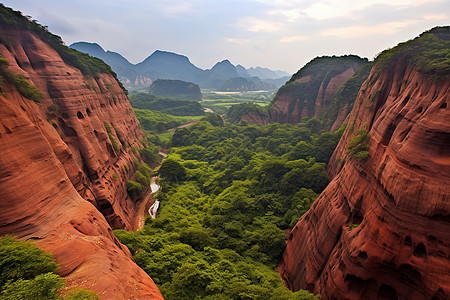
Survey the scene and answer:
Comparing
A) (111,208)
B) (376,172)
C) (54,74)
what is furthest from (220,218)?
(54,74)

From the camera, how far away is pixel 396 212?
39.8ft

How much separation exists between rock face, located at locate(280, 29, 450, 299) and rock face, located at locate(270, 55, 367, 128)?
45488 millimetres

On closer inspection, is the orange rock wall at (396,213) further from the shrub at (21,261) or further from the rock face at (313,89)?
the rock face at (313,89)

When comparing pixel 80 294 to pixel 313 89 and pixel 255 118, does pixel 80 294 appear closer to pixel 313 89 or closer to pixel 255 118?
pixel 313 89

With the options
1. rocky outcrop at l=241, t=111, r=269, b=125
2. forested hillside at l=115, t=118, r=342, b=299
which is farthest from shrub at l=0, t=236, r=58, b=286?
rocky outcrop at l=241, t=111, r=269, b=125

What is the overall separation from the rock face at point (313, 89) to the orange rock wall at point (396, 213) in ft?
151

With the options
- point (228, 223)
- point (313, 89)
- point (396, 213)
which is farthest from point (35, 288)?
point (313, 89)

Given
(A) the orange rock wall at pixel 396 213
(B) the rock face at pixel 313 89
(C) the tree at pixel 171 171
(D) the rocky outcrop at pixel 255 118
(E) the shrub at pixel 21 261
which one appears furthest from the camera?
(D) the rocky outcrop at pixel 255 118

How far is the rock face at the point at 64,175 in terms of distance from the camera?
12276mm

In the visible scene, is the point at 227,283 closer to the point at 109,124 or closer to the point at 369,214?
the point at 369,214

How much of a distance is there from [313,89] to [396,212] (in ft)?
207

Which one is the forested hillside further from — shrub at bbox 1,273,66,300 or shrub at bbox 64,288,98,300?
shrub at bbox 1,273,66,300

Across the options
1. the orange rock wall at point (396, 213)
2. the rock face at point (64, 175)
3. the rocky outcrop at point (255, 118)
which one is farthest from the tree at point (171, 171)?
the rocky outcrop at point (255, 118)

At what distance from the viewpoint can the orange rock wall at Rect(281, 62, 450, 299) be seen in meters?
10.9
